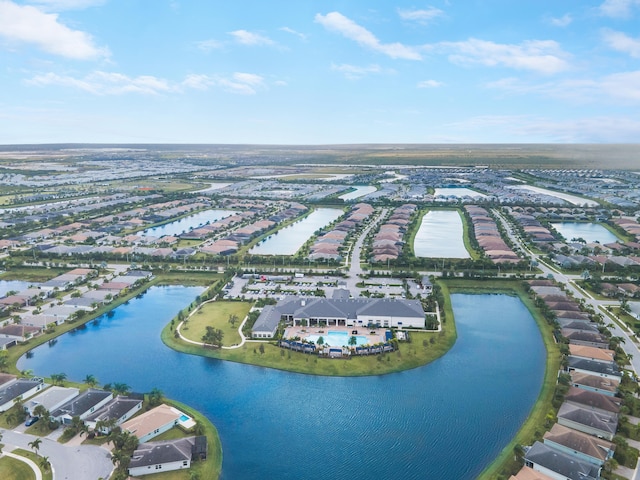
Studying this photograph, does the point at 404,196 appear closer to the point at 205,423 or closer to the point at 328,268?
the point at 328,268

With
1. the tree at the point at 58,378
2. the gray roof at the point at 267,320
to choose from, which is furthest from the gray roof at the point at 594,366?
the tree at the point at 58,378

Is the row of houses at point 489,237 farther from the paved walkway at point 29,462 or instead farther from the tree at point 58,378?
the paved walkway at point 29,462

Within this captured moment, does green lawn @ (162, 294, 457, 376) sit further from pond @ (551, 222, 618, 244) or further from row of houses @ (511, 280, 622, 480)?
pond @ (551, 222, 618, 244)

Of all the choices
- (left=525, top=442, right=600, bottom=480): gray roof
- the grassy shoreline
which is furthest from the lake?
(left=525, top=442, right=600, bottom=480): gray roof

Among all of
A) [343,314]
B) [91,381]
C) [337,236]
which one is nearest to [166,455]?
[91,381]

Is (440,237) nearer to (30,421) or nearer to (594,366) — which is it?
(594,366)

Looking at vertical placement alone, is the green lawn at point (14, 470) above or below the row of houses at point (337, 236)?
below
